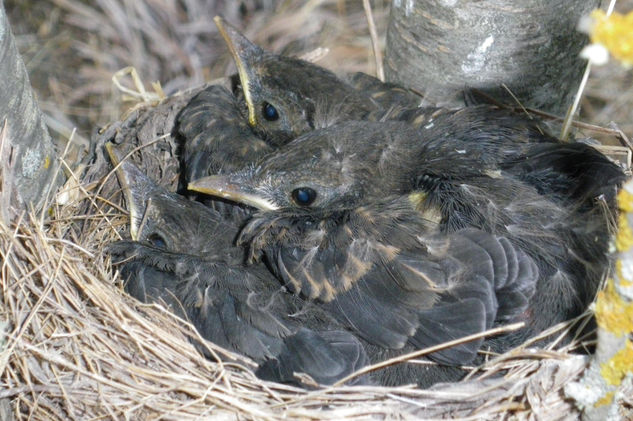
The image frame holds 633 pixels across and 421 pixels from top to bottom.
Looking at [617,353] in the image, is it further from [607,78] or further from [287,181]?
[607,78]

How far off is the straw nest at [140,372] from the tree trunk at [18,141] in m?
0.09

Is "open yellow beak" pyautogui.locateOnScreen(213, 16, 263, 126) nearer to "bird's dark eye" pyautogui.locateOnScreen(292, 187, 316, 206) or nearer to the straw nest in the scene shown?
"bird's dark eye" pyautogui.locateOnScreen(292, 187, 316, 206)

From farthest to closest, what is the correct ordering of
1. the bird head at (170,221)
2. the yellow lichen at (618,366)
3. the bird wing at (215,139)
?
the bird wing at (215,139)
the bird head at (170,221)
the yellow lichen at (618,366)

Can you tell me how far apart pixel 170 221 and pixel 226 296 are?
1.57 feet

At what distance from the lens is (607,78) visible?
4.31 metres

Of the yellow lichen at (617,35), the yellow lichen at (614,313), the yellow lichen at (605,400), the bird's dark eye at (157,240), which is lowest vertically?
the bird's dark eye at (157,240)

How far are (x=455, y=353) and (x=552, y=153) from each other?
2.36 ft

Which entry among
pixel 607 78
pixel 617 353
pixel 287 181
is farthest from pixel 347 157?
pixel 607 78

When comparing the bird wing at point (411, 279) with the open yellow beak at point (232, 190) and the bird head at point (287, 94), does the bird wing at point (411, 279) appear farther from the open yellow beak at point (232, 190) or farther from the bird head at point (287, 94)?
the bird head at point (287, 94)

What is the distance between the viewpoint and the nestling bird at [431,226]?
5.81ft

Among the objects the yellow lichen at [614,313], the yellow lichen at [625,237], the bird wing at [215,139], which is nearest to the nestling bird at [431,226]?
the bird wing at [215,139]

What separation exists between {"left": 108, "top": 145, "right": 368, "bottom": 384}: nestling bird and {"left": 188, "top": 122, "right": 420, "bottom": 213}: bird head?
19 centimetres

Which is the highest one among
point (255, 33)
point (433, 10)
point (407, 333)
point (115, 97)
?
point (433, 10)

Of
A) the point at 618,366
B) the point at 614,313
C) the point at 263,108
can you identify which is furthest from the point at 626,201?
the point at 263,108
